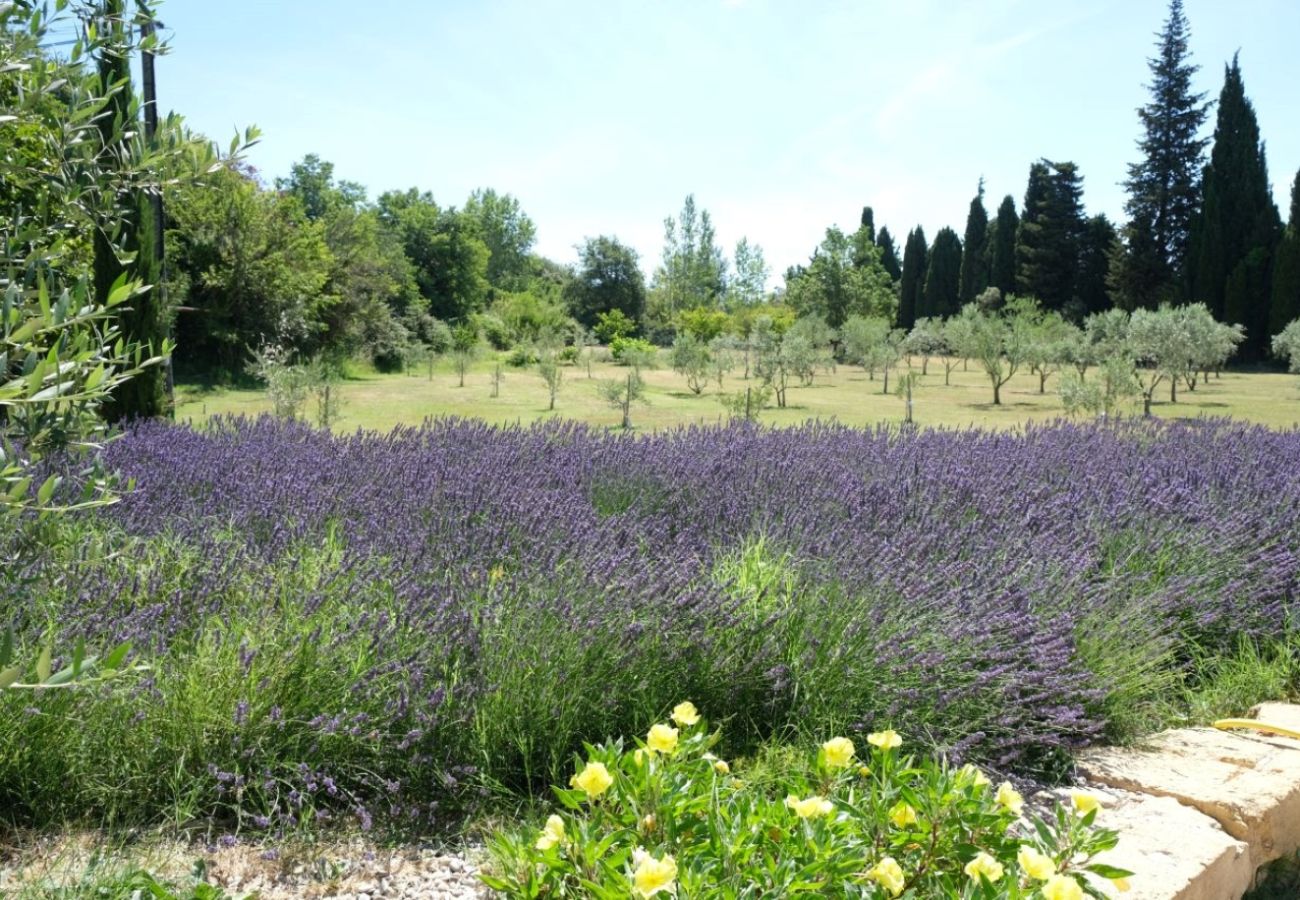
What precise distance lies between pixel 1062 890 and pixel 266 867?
5.27ft

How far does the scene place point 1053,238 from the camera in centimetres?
3941

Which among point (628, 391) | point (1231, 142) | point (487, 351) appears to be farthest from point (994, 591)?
point (1231, 142)

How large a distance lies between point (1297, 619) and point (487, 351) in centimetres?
3078

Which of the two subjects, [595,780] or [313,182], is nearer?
[595,780]

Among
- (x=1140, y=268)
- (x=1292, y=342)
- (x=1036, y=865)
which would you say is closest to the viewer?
(x=1036, y=865)

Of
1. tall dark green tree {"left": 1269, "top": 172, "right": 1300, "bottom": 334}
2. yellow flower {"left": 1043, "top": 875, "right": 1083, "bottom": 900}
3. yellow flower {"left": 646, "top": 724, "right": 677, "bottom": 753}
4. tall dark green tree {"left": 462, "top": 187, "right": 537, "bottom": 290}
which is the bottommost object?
yellow flower {"left": 1043, "top": 875, "right": 1083, "bottom": 900}

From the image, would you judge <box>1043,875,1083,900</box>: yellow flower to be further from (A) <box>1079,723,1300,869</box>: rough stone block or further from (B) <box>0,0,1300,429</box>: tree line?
(B) <box>0,0,1300,429</box>: tree line

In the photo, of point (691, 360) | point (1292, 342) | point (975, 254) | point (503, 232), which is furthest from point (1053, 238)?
point (503, 232)

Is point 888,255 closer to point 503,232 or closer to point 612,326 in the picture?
point 612,326

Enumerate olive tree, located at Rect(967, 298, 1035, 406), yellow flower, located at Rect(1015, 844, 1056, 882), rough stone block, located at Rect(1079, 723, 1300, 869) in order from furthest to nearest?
olive tree, located at Rect(967, 298, 1035, 406)
rough stone block, located at Rect(1079, 723, 1300, 869)
yellow flower, located at Rect(1015, 844, 1056, 882)

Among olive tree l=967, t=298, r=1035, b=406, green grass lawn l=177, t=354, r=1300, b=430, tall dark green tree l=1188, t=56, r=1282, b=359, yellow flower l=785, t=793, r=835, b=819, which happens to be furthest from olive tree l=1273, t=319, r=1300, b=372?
yellow flower l=785, t=793, r=835, b=819

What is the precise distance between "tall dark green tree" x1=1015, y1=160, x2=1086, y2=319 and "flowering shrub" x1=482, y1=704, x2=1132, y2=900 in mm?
41038

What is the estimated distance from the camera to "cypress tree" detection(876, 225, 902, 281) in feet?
166

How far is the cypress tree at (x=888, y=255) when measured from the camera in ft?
166
